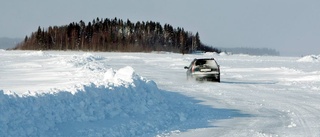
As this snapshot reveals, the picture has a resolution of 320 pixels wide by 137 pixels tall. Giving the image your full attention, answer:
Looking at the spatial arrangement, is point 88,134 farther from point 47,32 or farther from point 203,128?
point 47,32

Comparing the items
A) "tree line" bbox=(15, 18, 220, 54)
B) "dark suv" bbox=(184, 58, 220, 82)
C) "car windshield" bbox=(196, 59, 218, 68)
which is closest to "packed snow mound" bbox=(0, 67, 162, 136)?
"dark suv" bbox=(184, 58, 220, 82)

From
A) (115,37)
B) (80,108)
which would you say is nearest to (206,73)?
(80,108)

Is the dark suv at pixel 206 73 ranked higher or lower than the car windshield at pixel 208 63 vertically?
lower

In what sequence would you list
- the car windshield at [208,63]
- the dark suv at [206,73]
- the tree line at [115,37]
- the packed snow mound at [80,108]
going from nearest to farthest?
the packed snow mound at [80,108] → the dark suv at [206,73] → the car windshield at [208,63] → the tree line at [115,37]

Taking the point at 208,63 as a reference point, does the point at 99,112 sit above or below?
below

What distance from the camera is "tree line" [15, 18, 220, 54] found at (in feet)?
500

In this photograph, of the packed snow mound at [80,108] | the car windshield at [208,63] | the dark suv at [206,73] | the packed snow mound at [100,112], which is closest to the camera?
the packed snow mound at [80,108]

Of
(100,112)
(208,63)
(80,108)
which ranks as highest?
(208,63)

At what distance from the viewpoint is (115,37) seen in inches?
6206

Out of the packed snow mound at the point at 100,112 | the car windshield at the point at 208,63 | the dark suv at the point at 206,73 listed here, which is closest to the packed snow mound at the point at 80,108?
the packed snow mound at the point at 100,112

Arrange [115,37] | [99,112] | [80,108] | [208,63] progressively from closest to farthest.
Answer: [80,108]
[99,112]
[208,63]
[115,37]

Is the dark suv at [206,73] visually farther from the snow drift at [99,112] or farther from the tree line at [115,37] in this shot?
the tree line at [115,37]

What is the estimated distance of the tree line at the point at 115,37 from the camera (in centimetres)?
15238

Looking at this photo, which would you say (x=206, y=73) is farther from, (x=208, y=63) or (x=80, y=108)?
(x=80, y=108)
